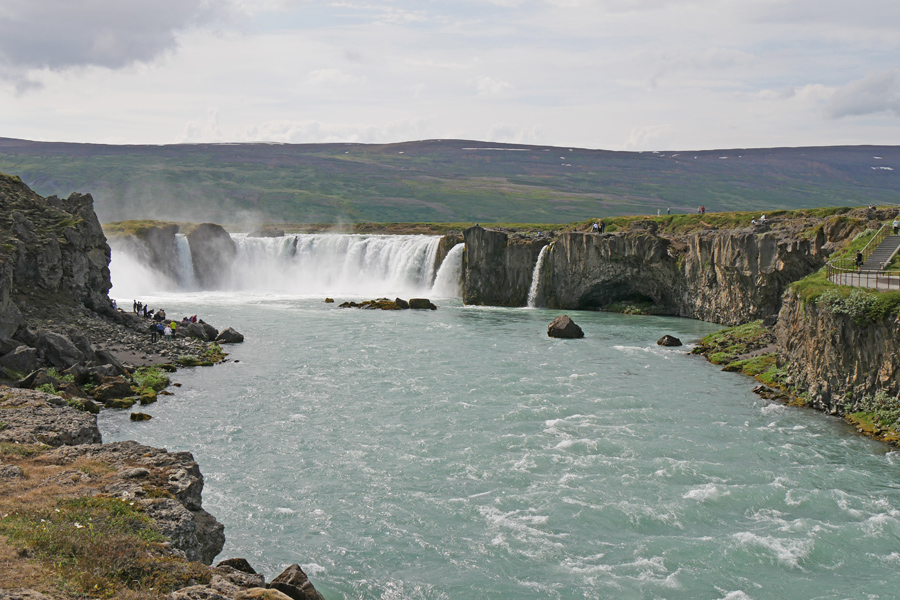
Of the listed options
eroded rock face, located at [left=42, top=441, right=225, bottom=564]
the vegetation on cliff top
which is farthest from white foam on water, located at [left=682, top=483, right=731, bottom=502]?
the vegetation on cliff top

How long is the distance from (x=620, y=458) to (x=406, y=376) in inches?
580

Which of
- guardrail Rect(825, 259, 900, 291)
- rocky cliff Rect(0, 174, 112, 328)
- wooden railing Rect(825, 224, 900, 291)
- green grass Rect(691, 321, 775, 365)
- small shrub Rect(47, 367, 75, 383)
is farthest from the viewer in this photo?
green grass Rect(691, 321, 775, 365)

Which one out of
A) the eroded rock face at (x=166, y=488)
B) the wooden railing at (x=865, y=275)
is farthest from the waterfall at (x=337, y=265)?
the eroded rock face at (x=166, y=488)

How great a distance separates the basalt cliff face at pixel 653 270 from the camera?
160 ft

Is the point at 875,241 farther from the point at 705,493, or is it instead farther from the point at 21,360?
the point at 21,360

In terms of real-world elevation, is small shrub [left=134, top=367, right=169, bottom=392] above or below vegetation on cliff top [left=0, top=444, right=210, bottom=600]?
below

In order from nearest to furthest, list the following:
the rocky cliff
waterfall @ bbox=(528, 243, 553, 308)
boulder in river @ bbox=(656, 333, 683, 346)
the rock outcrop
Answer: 1. the rock outcrop
2. the rocky cliff
3. boulder in river @ bbox=(656, 333, 683, 346)
4. waterfall @ bbox=(528, 243, 553, 308)

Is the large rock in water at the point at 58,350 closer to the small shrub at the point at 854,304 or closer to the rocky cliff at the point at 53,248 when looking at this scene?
the rocky cliff at the point at 53,248

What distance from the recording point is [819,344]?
91.7 feet

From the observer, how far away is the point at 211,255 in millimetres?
90000

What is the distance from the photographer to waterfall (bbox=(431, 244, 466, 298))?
76375 millimetres

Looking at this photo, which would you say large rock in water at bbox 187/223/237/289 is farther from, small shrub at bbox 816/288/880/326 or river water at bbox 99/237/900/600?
small shrub at bbox 816/288/880/326

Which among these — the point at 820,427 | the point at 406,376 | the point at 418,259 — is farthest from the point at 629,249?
the point at 820,427

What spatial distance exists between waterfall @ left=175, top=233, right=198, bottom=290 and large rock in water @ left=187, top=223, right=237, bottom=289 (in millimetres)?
610
